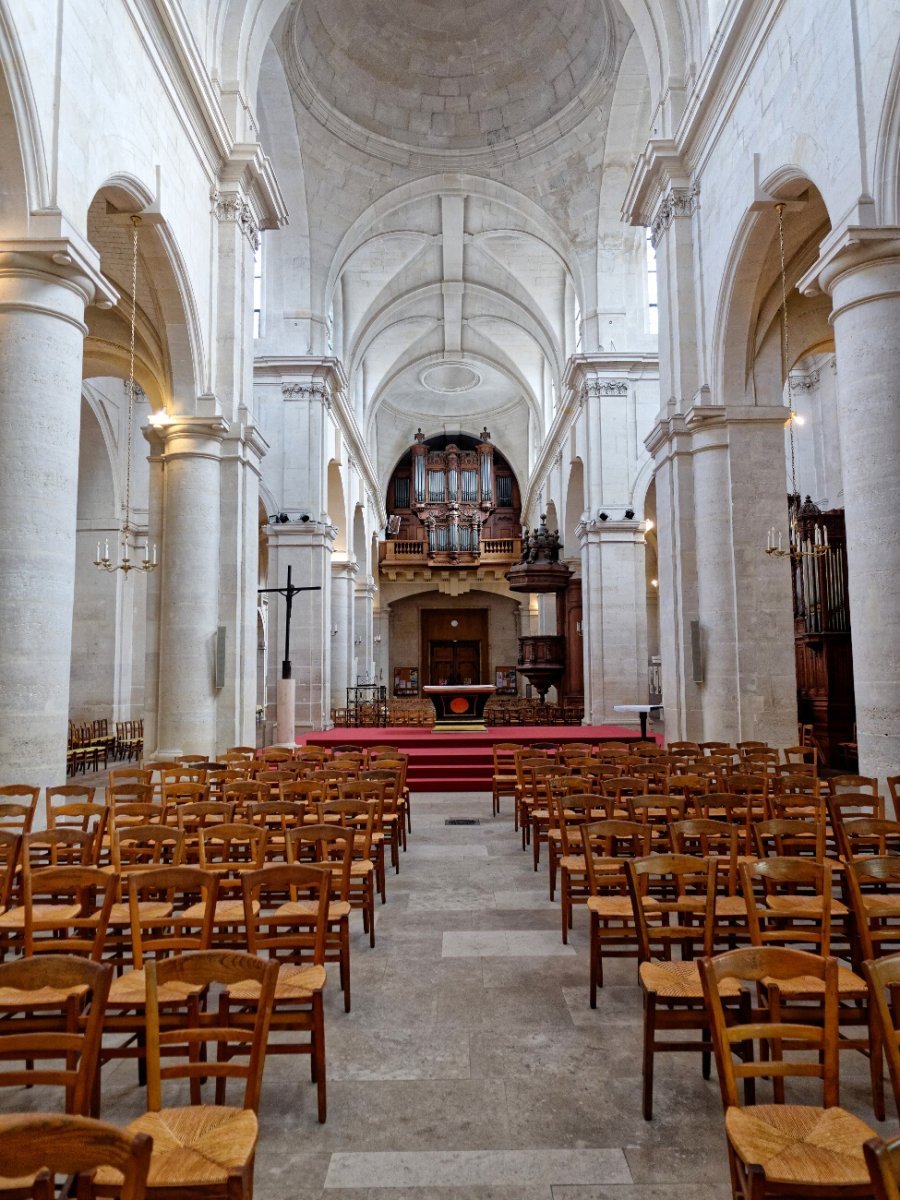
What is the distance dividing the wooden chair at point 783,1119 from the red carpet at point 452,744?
999 centimetres

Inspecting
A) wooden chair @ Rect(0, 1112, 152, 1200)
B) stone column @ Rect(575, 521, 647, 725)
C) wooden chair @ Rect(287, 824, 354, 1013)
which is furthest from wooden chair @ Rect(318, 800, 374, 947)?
stone column @ Rect(575, 521, 647, 725)

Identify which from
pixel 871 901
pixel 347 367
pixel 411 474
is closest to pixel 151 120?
pixel 871 901

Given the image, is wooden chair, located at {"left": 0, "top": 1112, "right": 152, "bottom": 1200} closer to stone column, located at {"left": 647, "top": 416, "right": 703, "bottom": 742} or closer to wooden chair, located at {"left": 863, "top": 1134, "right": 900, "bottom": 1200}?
wooden chair, located at {"left": 863, "top": 1134, "right": 900, "bottom": 1200}

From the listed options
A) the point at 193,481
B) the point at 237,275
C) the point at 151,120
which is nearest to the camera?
the point at 151,120

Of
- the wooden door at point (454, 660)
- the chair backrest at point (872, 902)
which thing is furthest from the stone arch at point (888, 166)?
the wooden door at point (454, 660)

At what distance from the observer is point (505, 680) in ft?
124

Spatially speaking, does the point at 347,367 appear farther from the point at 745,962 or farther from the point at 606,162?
the point at 745,962

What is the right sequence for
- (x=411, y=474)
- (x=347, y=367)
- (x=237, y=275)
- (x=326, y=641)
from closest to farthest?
(x=237, y=275) < (x=326, y=641) < (x=347, y=367) < (x=411, y=474)

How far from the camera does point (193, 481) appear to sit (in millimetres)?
11414

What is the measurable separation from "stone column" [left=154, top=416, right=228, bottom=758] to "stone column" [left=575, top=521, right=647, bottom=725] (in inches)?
403

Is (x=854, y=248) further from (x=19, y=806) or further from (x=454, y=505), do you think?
(x=454, y=505)

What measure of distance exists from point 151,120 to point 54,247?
3.90 metres

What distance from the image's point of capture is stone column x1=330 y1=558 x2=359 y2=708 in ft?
79.7

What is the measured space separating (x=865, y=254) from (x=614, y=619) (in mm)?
12746
